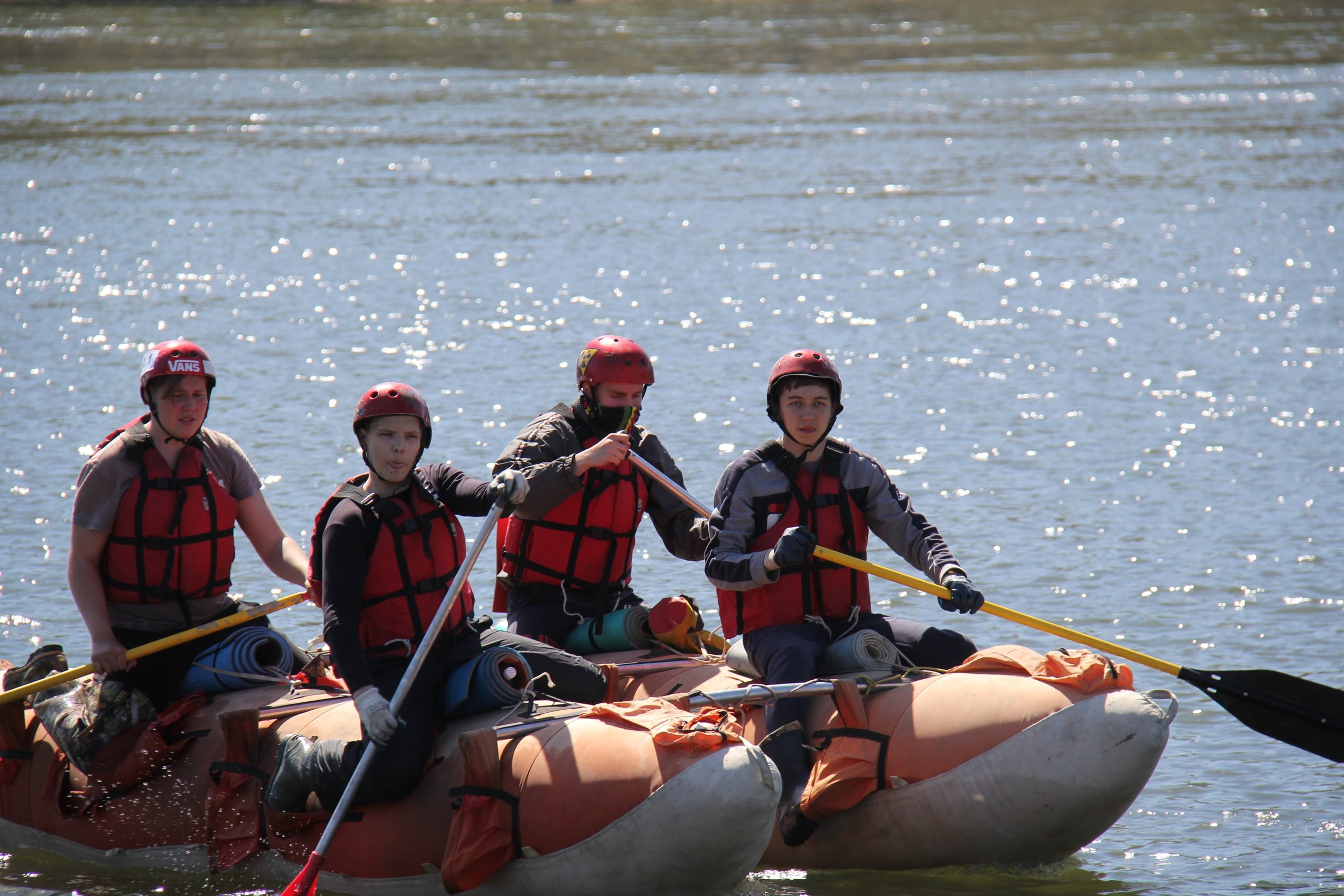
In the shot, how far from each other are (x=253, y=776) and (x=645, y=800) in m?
1.53

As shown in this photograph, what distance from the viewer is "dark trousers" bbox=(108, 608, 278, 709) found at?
5875mm

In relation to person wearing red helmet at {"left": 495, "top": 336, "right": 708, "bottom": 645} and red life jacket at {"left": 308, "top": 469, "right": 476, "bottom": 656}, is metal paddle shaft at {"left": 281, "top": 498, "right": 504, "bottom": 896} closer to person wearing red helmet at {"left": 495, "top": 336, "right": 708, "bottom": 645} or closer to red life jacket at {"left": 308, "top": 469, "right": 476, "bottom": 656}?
red life jacket at {"left": 308, "top": 469, "right": 476, "bottom": 656}

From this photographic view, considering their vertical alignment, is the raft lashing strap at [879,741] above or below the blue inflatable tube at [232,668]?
below

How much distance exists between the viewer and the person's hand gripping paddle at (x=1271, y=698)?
19.2 feet

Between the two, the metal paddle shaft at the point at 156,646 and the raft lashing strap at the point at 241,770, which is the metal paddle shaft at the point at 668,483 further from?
the raft lashing strap at the point at 241,770

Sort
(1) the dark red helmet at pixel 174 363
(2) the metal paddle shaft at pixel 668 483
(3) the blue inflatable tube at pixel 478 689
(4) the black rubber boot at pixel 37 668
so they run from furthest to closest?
(2) the metal paddle shaft at pixel 668 483
(4) the black rubber boot at pixel 37 668
(1) the dark red helmet at pixel 174 363
(3) the blue inflatable tube at pixel 478 689

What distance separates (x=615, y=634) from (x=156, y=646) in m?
1.78

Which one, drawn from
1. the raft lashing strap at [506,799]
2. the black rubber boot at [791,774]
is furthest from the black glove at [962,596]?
the raft lashing strap at [506,799]

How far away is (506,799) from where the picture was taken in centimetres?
502

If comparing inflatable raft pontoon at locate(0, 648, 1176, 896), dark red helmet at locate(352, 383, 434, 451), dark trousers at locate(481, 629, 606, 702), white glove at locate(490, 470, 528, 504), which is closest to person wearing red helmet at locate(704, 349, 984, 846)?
inflatable raft pontoon at locate(0, 648, 1176, 896)

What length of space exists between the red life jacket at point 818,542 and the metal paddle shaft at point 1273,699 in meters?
0.10

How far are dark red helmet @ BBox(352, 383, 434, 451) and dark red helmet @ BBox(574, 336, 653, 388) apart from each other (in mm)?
1140

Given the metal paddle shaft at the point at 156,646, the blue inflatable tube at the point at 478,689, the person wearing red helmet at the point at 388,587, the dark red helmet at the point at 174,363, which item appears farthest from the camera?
the metal paddle shaft at the point at 156,646

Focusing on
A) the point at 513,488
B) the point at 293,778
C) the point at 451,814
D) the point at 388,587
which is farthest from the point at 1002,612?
the point at 293,778
